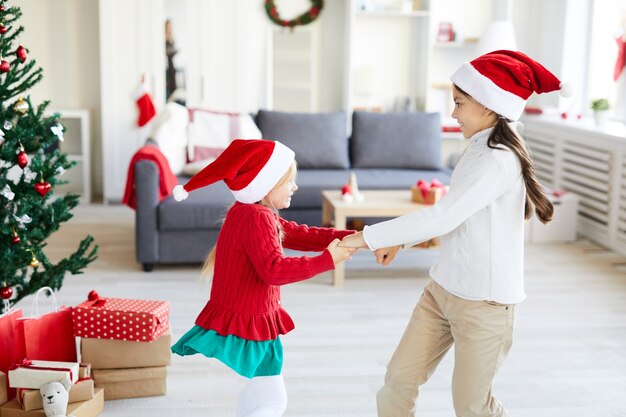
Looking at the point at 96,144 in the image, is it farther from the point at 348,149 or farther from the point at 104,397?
the point at 104,397

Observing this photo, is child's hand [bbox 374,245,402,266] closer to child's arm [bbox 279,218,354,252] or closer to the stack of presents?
child's arm [bbox 279,218,354,252]

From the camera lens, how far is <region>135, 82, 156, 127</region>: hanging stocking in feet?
20.9

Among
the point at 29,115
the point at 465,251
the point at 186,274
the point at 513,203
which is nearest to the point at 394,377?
the point at 465,251

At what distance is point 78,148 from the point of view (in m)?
6.78

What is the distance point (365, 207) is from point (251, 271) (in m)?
2.37

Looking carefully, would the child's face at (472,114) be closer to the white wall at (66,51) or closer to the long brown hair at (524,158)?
the long brown hair at (524,158)

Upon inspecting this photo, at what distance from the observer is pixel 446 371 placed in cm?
324

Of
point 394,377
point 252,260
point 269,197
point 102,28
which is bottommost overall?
point 394,377

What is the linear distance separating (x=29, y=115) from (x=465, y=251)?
1.79m

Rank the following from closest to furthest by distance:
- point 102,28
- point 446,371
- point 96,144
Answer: point 446,371 < point 102,28 < point 96,144

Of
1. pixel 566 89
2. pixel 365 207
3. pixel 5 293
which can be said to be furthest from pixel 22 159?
pixel 365 207

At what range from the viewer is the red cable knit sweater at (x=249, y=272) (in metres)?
2.05

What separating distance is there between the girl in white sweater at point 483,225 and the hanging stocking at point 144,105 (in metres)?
4.54

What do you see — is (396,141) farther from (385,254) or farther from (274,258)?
(274,258)
